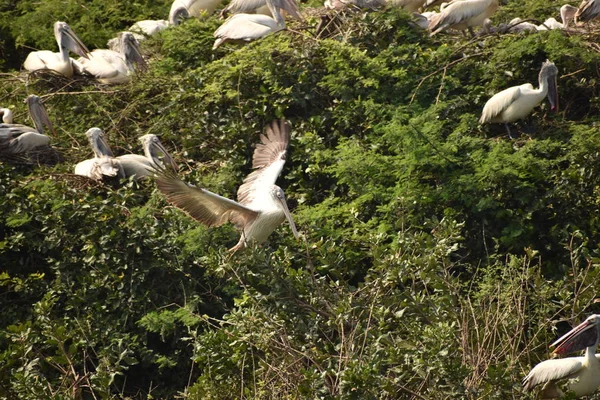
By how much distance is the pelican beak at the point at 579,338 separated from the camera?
636 cm

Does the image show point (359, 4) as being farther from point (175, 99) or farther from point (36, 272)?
point (36, 272)

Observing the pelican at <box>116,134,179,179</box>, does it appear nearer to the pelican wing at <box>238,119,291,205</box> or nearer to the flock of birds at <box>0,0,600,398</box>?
the flock of birds at <box>0,0,600,398</box>


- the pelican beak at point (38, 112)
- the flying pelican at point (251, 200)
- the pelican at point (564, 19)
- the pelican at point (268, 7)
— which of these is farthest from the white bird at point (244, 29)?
the pelican at point (564, 19)

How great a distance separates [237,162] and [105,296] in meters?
1.91

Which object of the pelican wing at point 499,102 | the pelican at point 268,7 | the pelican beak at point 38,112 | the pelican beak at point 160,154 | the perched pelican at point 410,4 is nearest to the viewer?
the pelican wing at point 499,102

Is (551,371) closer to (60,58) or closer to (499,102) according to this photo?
(499,102)

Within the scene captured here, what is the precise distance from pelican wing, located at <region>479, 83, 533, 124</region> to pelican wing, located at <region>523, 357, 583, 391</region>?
313 centimetres

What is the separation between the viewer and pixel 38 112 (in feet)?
33.6

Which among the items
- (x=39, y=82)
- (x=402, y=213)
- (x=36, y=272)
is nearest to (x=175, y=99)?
(x=39, y=82)

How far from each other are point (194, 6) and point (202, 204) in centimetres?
577

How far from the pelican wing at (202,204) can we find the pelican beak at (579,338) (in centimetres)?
235

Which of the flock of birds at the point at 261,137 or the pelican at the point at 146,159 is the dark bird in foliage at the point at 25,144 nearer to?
the flock of birds at the point at 261,137

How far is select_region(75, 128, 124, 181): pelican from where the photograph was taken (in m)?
8.97

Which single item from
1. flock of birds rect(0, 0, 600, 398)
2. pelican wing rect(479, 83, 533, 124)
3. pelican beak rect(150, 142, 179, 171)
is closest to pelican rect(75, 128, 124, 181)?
flock of birds rect(0, 0, 600, 398)
